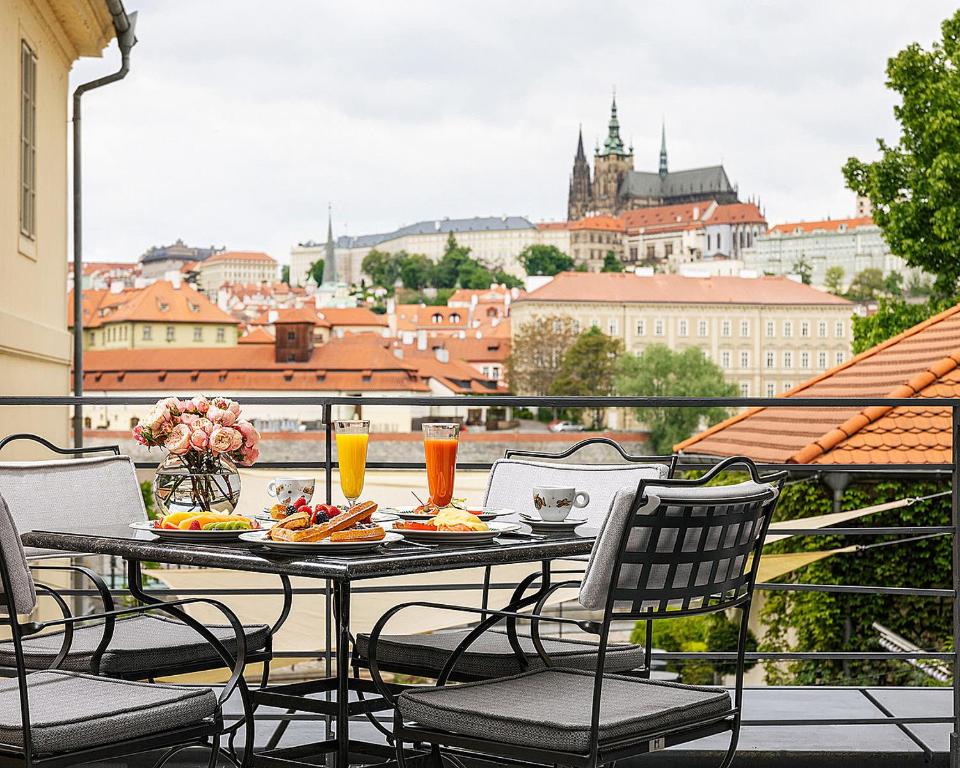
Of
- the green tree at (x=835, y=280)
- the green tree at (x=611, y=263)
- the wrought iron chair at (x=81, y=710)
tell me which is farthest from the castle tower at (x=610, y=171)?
the wrought iron chair at (x=81, y=710)

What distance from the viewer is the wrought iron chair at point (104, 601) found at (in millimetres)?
2139

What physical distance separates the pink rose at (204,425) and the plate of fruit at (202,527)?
0.17m

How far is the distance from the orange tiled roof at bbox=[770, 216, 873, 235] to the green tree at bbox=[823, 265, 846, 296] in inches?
320

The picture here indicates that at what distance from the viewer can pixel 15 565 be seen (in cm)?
175

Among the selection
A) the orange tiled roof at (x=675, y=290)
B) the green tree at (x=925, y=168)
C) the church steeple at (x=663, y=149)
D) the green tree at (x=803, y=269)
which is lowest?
the green tree at (x=925, y=168)

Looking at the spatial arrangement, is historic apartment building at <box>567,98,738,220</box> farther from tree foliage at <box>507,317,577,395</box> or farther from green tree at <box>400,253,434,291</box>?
tree foliage at <box>507,317,577,395</box>

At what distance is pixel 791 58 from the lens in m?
83.3

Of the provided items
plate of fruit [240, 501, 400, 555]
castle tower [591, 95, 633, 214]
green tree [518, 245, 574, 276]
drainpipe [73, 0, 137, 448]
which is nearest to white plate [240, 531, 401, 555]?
plate of fruit [240, 501, 400, 555]

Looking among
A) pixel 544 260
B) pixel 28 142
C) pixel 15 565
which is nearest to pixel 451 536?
pixel 15 565

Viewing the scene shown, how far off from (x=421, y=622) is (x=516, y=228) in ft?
265

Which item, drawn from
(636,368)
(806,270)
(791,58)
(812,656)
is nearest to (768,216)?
(806,270)

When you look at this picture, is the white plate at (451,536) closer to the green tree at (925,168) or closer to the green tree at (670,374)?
A: the green tree at (925,168)

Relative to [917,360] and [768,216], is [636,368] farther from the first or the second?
[917,360]

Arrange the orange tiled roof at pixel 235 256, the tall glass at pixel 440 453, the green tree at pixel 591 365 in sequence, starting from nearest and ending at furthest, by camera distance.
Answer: the tall glass at pixel 440 453 → the green tree at pixel 591 365 → the orange tiled roof at pixel 235 256
